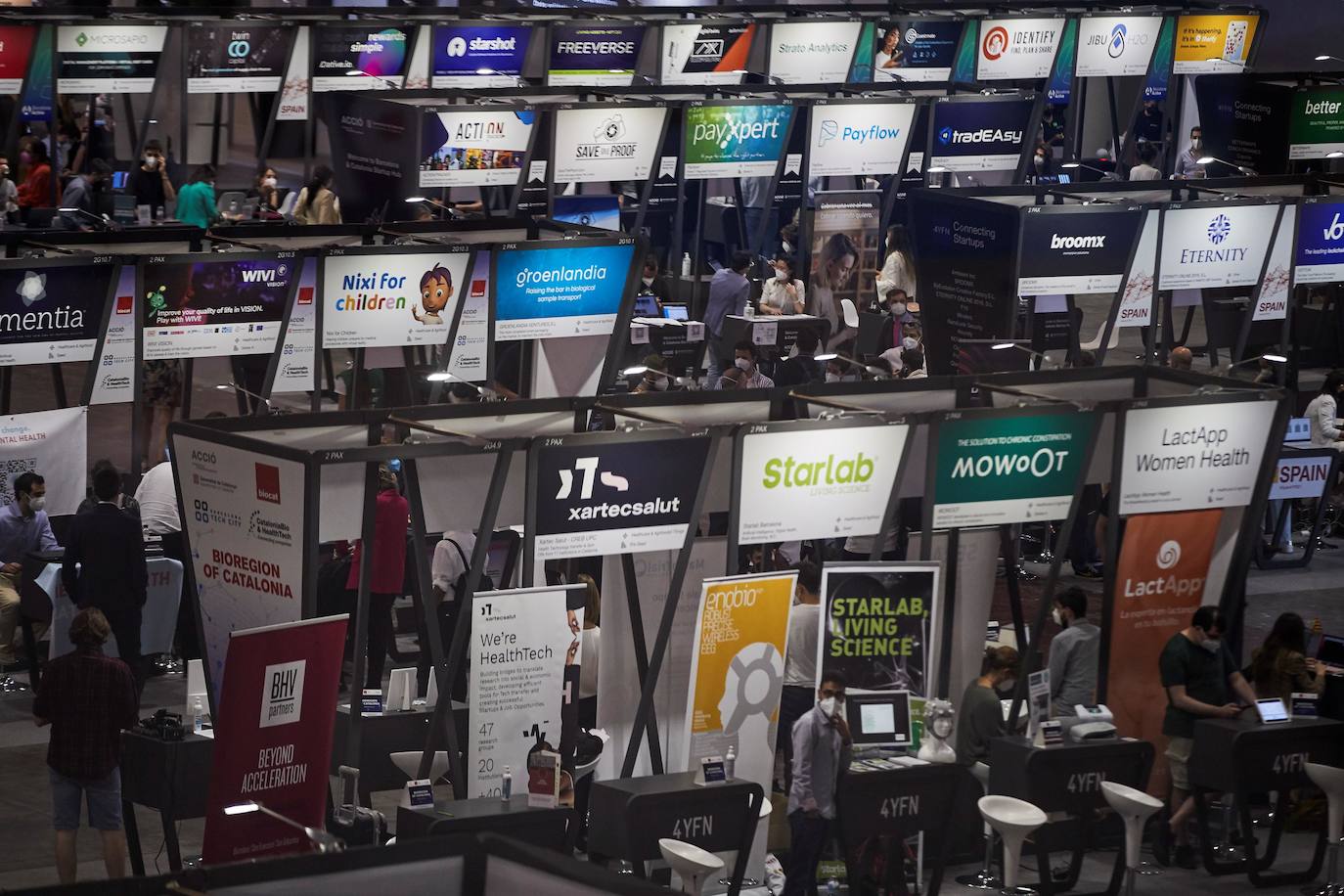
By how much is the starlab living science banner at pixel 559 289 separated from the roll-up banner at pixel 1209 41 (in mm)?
14180

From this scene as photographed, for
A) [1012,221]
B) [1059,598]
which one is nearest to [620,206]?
[1012,221]

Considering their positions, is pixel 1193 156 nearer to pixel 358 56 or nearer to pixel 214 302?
pixel 358 56

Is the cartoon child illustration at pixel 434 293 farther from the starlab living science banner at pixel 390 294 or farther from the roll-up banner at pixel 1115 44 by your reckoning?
the roll-up banner at pixel 1115 44

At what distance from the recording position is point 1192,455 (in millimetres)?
11453

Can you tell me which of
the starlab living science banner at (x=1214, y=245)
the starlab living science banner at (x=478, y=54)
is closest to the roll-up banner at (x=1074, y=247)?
the starlab living science banner at (x=1214, y=245)

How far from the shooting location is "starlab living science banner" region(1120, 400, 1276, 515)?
11.3 meters

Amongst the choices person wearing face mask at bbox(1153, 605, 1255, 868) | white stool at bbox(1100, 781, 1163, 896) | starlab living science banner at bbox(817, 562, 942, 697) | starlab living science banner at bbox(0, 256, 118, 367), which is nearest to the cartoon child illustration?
starlab living science banner at bbox(0, 256, 118, 367)

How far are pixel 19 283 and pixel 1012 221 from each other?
6810 millimetres

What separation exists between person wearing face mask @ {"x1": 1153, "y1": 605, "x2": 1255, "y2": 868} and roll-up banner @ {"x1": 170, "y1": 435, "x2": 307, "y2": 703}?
4.22m

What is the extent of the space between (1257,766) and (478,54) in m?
15.5

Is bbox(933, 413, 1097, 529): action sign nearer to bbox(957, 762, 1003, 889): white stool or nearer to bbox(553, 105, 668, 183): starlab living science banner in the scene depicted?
bbox(957, 762, 1003, 889): white stool

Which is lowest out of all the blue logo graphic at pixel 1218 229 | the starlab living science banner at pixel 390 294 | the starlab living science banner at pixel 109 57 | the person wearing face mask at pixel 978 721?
the person wearing face mask at pixel 978 721

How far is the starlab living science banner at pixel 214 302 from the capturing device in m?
14.3

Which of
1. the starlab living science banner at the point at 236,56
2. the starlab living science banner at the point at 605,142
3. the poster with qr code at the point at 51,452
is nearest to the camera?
the poster with qr code at the point at 51,452
